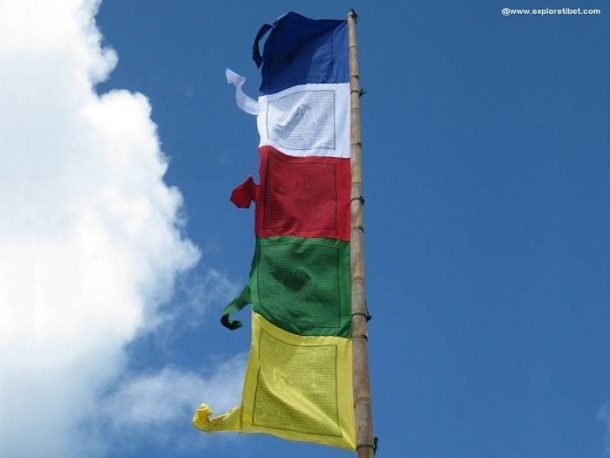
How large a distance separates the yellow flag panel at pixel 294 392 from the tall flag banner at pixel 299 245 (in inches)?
0.5

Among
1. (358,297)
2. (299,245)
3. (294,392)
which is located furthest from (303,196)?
(294,392)

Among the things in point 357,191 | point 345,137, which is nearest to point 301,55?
point 345,137

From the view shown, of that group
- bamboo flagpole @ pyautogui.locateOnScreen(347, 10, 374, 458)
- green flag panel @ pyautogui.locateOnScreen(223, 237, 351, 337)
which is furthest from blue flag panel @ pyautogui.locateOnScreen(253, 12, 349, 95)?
green flag panel @ pyautogui.locateOnScreen(223, 237, 351, 337)

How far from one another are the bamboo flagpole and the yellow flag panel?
20.0 inches

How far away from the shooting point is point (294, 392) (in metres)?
11.2

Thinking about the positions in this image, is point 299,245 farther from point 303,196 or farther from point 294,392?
point 294,392

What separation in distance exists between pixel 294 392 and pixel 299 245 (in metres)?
2.18

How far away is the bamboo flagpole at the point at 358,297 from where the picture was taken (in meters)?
9.97

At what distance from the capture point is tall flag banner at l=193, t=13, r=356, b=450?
36.2 feet

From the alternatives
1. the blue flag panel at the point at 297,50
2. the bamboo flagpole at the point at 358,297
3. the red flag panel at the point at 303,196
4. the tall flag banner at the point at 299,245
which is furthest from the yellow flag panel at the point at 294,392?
the blue flag panel at the point at 297,50

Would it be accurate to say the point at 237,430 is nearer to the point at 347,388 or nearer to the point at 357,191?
the point at 347,388

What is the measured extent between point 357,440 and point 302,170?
4.67m

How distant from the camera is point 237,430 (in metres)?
11.1

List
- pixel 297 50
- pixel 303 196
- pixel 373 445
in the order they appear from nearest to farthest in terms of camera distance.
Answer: pixel 373 445, pixel 303 196, pixel 297 50
